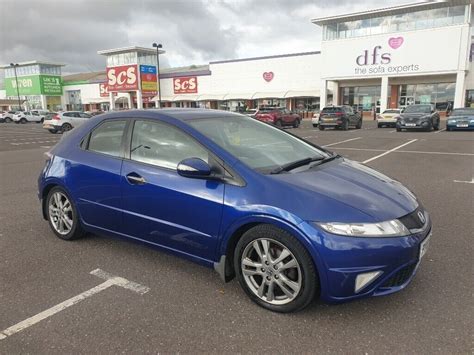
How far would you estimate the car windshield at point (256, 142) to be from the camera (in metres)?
3.27

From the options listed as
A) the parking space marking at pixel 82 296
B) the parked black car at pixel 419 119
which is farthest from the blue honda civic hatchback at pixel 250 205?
the parked black car at pixel 419 119

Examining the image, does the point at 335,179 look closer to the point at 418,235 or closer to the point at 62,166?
the point at 418,235

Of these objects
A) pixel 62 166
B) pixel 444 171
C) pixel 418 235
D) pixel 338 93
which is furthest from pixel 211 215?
pixel 338 93

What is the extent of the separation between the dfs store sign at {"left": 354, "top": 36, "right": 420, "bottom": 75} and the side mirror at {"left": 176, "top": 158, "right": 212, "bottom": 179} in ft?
128

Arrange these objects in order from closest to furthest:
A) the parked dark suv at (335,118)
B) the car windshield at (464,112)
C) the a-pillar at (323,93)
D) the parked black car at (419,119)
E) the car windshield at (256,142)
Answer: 1. the car windshield at (256,142)
2. the parked black car at (419,119)
3. the car windshield at (464,112)
4. the parked dark suv at (335,118)
5. the a-pillar at (323,93)

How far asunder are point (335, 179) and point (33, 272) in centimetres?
285

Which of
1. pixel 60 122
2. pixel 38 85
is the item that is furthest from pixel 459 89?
pixel 38 85

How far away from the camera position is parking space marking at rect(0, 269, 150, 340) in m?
2.73

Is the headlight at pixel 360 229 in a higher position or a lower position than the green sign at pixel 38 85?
lower

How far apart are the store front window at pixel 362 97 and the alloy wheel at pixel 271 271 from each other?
138 feet

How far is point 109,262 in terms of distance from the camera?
3.81 m

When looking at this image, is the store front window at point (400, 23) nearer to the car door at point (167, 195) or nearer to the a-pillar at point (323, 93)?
the a-pillar at point (323, 93)

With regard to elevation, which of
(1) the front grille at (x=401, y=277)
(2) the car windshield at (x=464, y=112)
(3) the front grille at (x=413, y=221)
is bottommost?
(1) the front grille at (x=401, y=277)

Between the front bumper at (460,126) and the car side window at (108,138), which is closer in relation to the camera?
the car side window at (108,138)
